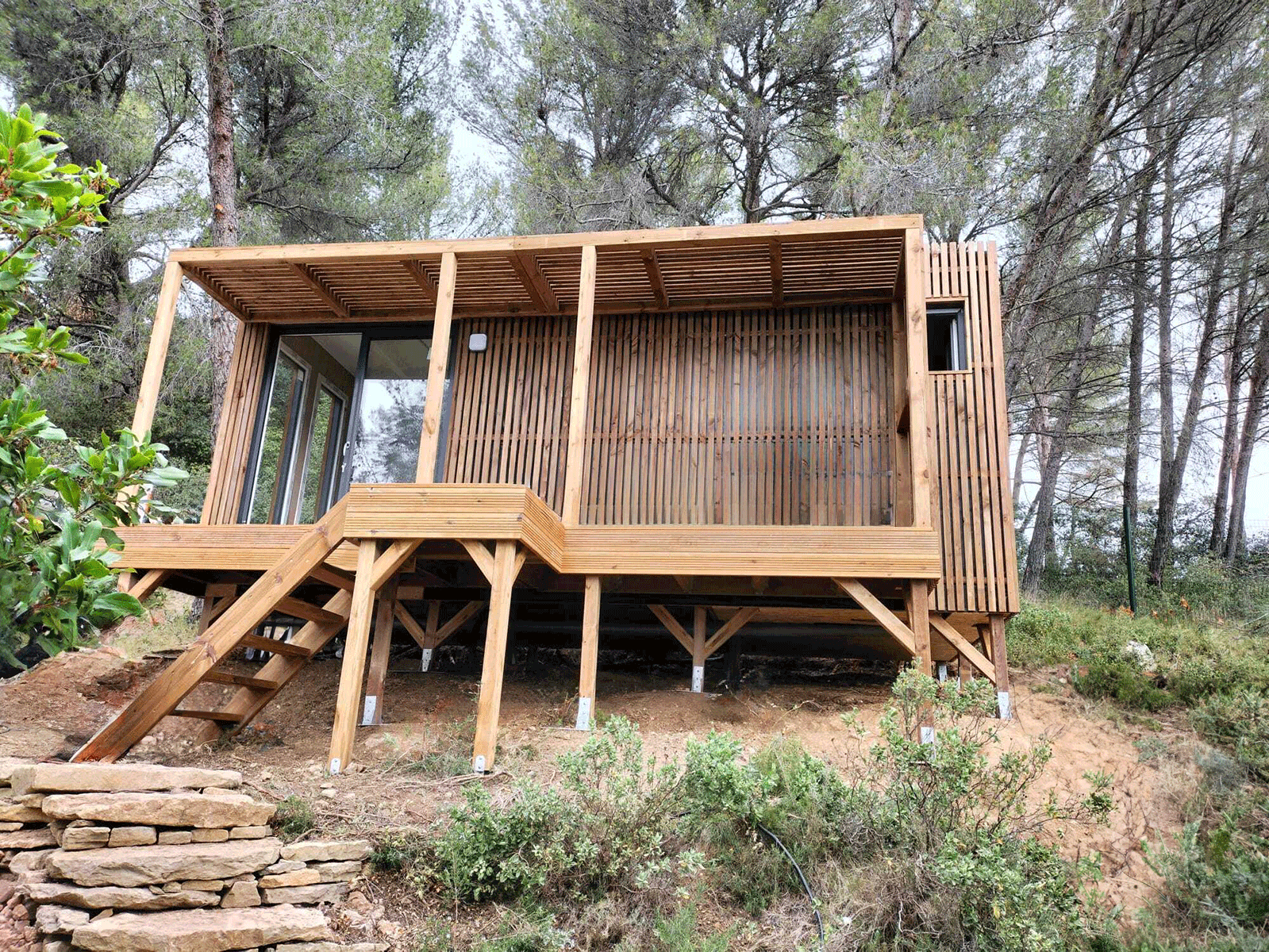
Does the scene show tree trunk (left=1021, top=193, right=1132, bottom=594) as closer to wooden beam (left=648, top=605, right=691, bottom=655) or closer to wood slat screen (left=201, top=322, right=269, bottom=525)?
wooden beam (left=648, top=605, right=691, bottom=655)

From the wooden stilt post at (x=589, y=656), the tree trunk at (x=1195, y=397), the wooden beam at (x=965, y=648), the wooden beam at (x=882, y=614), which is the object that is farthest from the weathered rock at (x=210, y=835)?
the tree trunk at (x=1195, y=397)

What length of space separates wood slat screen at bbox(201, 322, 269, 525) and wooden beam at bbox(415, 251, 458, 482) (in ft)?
9.03

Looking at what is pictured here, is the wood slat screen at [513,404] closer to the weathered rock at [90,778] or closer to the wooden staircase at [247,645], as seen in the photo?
the wooden staircase at [247,645]

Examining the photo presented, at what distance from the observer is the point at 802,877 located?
14.3 feet

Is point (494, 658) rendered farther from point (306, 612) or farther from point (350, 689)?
point (306, 612)

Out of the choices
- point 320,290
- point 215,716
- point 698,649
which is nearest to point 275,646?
point 215,716

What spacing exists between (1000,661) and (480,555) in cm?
401

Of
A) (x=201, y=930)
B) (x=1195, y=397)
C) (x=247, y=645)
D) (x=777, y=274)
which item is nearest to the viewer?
(x=201, y=930)

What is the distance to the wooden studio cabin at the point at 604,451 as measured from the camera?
6168 mm

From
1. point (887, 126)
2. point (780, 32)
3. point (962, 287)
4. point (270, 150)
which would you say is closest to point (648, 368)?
point (962, 287)

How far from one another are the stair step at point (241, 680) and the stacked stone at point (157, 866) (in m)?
1.34

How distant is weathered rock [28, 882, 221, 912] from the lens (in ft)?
12.0

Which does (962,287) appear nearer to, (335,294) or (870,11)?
(335,294)

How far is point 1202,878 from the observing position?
452 cm
